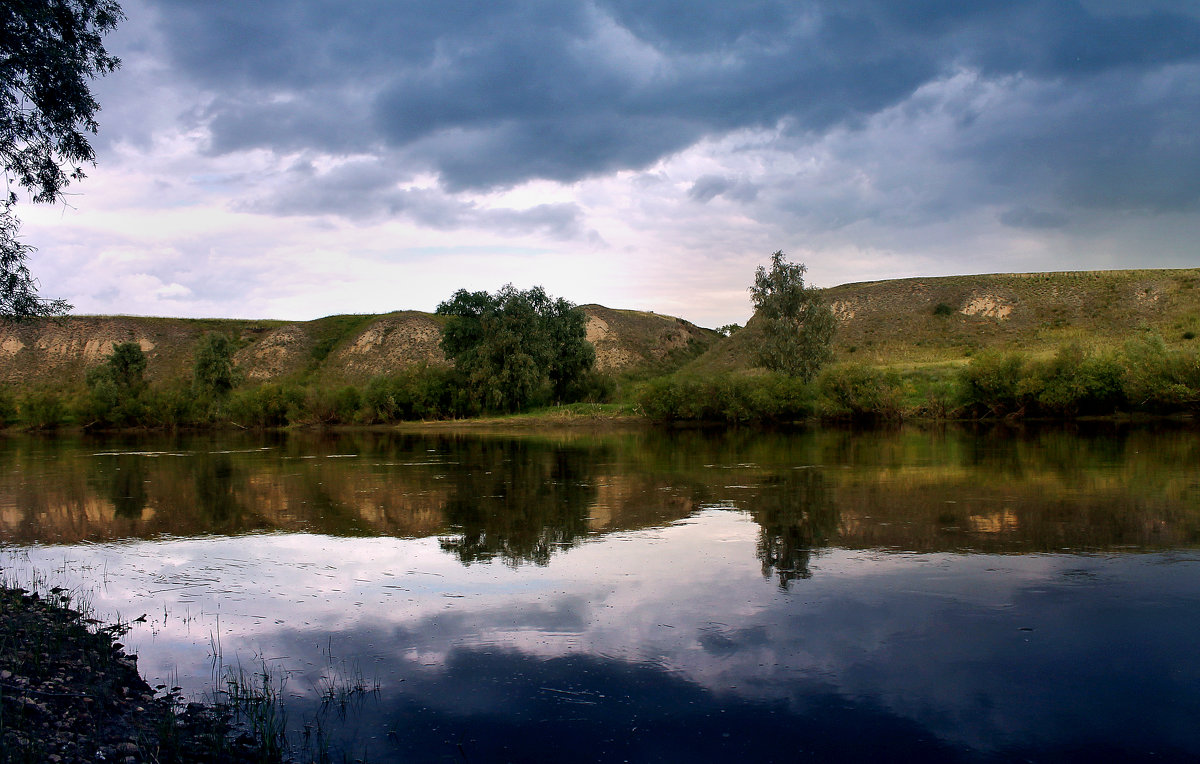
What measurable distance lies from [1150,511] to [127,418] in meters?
99.2

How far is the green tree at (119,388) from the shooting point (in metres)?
89.2

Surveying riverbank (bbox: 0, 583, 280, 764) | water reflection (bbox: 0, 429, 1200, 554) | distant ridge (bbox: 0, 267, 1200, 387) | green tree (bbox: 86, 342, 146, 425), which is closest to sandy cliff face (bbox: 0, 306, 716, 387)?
distant ridge (bbox: 0, 267, 1200, 387)

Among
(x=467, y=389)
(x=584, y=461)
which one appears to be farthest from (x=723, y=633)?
(x=467, y=389)

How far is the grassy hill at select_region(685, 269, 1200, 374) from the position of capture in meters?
85.9

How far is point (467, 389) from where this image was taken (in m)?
80.9

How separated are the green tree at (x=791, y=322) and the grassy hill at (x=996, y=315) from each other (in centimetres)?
338

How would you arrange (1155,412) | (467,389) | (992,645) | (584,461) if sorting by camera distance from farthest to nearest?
1. (467,389)
2. (1155,412)
3. (584,461)
4. (992,645)

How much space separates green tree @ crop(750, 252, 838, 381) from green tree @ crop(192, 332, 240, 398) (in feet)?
199

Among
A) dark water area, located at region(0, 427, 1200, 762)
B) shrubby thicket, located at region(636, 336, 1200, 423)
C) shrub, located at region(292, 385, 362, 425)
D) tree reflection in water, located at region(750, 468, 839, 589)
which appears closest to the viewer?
dark water area, located at region(0, 427, 1200, 762)

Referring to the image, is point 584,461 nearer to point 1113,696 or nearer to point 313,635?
point 313,635

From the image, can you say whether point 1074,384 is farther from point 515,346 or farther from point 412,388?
point 412,388

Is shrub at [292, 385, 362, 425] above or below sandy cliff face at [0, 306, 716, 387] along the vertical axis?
below

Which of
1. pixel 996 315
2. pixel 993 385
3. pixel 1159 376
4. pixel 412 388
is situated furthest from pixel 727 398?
pixel 996 315

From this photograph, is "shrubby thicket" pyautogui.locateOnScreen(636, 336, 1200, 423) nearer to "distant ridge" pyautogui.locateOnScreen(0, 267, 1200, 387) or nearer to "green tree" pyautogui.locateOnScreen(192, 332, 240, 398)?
"distant ridge" pyautogui.locateOnScreen(0, 267, 1200, 387)
